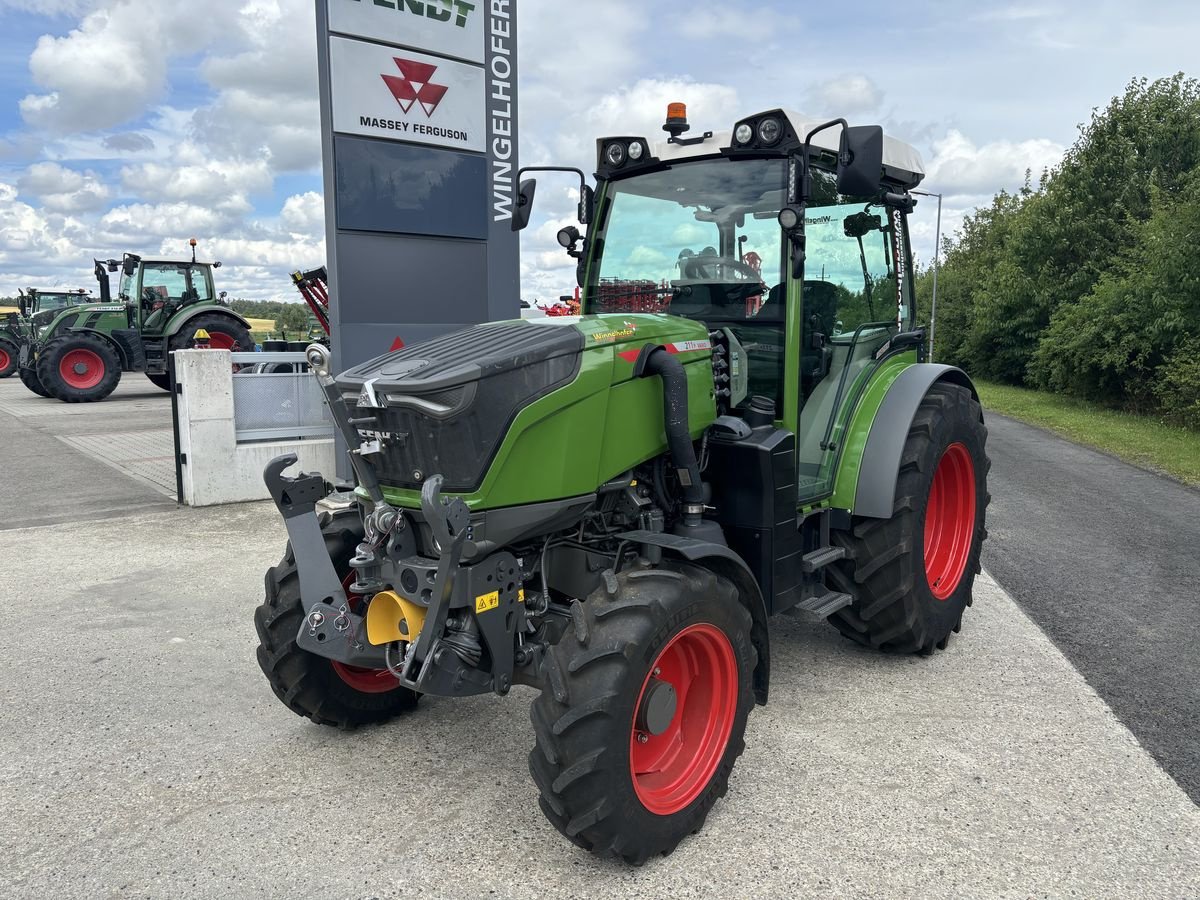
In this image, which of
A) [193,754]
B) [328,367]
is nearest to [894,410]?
[328,367]

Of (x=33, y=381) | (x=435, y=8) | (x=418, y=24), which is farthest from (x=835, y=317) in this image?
(x=33, y=381)

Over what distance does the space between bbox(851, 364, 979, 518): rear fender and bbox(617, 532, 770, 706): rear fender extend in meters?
1.08

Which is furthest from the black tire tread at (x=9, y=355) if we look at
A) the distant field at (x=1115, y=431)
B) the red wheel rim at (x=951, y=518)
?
the red wheel rim at (x=951, y=518)

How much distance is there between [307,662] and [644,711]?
4.44 feet

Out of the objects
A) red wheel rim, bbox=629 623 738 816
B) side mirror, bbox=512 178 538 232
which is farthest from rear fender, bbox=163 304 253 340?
red wheel rim, bbox=629 623 738 816

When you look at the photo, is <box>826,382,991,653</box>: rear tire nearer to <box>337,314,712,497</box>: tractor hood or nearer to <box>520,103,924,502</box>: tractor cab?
<box>520,103,924,502</box>: tractor cab

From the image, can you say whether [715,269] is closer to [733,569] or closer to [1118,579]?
[733,569]

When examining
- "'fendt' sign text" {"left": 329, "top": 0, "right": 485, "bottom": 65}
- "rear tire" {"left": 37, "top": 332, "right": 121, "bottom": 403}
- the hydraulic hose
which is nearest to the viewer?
the hydraulic hose

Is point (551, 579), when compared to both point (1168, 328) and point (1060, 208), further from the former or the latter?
point (1060, 208)

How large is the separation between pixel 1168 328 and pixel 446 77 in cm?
1191

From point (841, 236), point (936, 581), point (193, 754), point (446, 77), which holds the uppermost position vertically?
point (446, 77)

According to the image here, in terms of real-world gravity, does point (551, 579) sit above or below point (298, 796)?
above

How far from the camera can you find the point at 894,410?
4.20m

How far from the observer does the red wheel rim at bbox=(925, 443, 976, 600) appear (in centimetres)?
470
